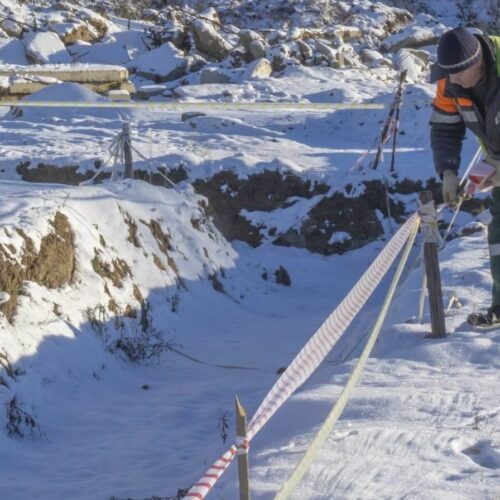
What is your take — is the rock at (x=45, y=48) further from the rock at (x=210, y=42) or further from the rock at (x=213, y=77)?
the rock at (x=213, y=77)

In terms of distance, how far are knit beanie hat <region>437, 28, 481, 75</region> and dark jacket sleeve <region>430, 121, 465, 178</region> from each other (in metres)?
0.62

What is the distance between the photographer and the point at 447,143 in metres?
5.60

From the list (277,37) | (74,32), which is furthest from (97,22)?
(277,37)

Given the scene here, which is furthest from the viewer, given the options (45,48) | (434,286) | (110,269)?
(45,48)

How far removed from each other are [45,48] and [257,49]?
556cm

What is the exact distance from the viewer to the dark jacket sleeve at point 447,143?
555 cm

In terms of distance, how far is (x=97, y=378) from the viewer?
752 centimetres

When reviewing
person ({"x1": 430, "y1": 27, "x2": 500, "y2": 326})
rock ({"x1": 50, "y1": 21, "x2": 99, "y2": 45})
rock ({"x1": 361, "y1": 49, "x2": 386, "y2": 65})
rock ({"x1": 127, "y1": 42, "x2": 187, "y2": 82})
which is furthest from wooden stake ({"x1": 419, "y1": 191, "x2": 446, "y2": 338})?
rock ({"x1": 50, "y1": 21, "x2": 99, "y2": 45})

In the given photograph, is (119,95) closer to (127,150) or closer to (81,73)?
(81,73)

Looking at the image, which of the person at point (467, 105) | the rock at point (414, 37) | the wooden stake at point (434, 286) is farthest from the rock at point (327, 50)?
the person at point (467, 105)

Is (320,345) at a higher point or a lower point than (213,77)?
higher

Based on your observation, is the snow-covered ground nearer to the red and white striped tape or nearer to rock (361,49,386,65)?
the red and white striped tape

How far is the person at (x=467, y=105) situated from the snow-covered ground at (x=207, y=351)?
2.99 feet

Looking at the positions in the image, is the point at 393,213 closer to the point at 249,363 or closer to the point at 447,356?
the point at 249,363
